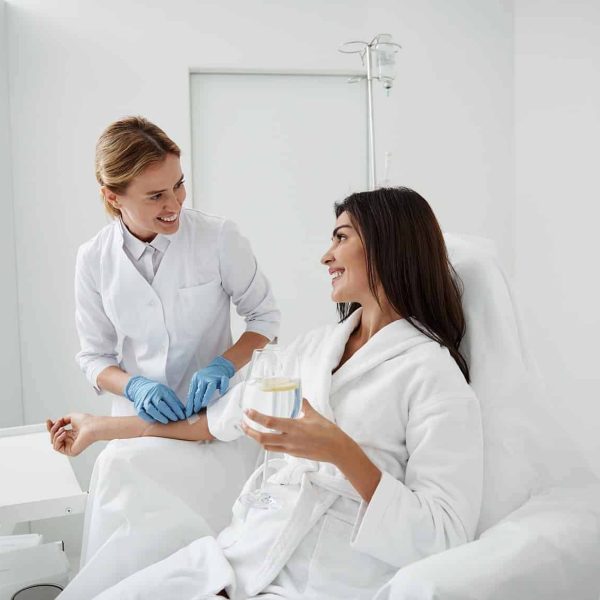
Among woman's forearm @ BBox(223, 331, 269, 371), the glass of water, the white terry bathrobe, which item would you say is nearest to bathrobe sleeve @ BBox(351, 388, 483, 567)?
the white terry bathrobe

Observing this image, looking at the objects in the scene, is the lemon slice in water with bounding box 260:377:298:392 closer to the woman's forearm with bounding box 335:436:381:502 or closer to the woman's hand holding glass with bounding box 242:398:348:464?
the woman's hand holding glass with bounding box 242:398:348:464

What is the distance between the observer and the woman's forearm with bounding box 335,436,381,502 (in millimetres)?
1245

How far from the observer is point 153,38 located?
339cm

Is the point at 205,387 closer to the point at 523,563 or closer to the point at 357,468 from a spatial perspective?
the point at 357,468

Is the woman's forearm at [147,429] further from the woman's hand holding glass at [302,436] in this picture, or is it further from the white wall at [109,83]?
the white wall at [109,83]

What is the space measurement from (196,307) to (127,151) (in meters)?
0.44

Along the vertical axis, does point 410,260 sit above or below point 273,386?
above

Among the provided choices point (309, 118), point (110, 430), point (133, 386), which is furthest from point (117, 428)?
point (309, 118)

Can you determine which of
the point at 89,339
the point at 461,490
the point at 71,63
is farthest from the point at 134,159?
the point at 71,63

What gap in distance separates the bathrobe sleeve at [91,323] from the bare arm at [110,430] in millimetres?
130

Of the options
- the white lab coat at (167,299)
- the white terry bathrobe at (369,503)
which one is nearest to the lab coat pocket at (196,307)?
the white lab coat at (167,299)

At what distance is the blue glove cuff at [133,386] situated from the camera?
183 centimetres

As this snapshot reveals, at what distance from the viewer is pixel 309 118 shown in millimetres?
3635

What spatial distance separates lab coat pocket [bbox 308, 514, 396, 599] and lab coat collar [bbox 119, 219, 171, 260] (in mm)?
893
